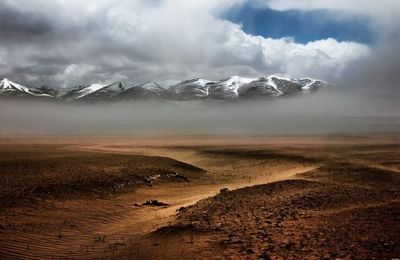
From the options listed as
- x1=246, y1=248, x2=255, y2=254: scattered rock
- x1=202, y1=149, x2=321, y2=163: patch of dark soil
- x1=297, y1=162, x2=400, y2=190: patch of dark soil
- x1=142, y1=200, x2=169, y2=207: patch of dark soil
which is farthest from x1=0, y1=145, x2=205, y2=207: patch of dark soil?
x1=246, y1=248, x2=255, y2=254: scattered rock

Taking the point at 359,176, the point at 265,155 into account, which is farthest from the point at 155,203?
the point at 265,155

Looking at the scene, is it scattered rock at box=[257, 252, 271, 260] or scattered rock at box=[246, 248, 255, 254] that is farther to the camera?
scattered rock at box=[246, 248, 255, 254]

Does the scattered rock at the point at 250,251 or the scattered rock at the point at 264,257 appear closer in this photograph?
the scattered rock at the point at 264,257

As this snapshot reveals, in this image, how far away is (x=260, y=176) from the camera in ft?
111

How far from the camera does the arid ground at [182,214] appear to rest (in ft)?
44.4

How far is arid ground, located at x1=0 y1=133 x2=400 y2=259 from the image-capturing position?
13.5 m

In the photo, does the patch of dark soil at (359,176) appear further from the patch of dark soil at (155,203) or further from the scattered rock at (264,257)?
the scattered rock at (264,257)

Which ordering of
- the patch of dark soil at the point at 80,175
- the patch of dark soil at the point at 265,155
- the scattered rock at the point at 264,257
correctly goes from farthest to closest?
the patch of dark soil at the point at 265,155 < the patch of dark soil at the point at 80,175 < the scattered rock at the point at 264,257

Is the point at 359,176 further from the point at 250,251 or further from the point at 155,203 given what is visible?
the point at 250,251

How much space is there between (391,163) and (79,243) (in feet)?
91.7

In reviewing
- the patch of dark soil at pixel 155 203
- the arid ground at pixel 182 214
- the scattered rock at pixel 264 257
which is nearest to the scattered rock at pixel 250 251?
the arid ground at pixel 182 214

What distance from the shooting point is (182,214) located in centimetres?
1905

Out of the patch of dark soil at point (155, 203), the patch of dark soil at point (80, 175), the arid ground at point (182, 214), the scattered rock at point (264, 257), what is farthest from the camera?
the patch of dark soil at point (155, 203)

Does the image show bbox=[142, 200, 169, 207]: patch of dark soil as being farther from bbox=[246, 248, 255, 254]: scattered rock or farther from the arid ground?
bbox=[246, 248, 255, 254]: scattered rock
